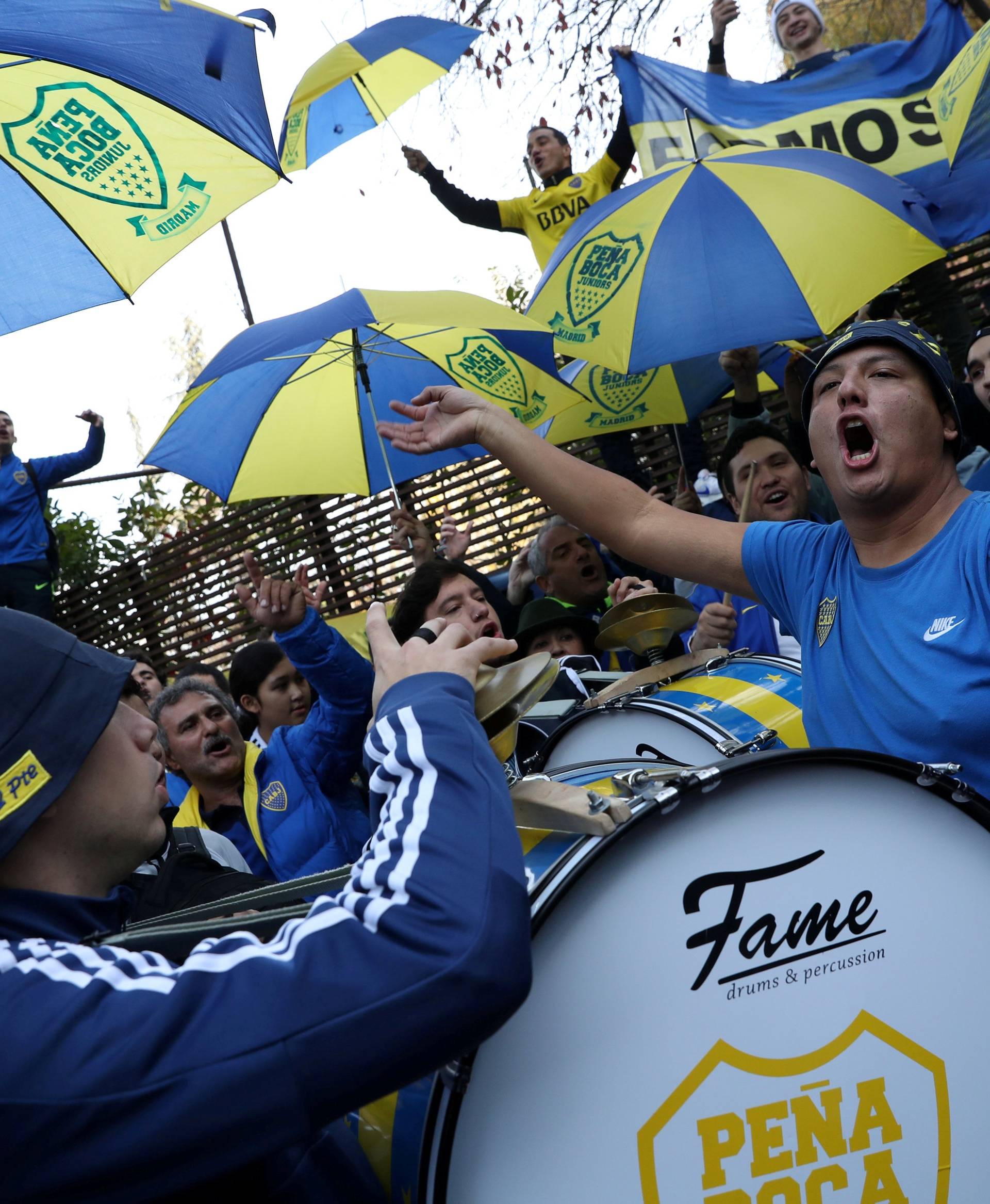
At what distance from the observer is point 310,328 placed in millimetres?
4086

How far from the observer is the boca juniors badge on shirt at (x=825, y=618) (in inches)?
81.5

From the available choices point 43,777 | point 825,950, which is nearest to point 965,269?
point 825,950

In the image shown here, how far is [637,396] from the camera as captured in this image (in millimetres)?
5523

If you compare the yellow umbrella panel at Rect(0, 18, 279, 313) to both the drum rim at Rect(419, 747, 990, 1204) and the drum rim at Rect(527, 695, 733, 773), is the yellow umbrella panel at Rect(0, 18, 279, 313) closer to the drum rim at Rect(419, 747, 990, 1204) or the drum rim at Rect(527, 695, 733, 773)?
the drum rim at Rect(527, 695, 733, 773)

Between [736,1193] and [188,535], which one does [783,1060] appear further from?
[188,535]

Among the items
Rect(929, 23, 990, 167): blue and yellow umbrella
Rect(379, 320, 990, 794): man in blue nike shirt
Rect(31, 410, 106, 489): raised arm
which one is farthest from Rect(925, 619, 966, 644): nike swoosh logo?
Rect(31, 410, 106, 489): raised arm

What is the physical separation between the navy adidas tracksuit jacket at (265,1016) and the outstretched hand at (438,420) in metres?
1.13

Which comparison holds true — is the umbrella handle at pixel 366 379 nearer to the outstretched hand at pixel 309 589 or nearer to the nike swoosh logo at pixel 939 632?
the outstretched hand at pixel 309 589

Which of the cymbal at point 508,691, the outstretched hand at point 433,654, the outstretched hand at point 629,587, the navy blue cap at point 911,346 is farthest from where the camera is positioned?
the outstretched hand at point 629,587

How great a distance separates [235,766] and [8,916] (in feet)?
9.58

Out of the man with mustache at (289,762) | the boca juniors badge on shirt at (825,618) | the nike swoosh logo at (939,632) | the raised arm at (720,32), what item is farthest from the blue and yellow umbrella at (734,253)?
the nike swoosh logo at (939,632)

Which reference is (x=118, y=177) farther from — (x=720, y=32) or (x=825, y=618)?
(x=720, y=32)

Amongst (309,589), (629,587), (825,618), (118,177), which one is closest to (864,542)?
(825,618)

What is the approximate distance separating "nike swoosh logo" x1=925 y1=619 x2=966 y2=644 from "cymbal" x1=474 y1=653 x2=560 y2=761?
0.73m
